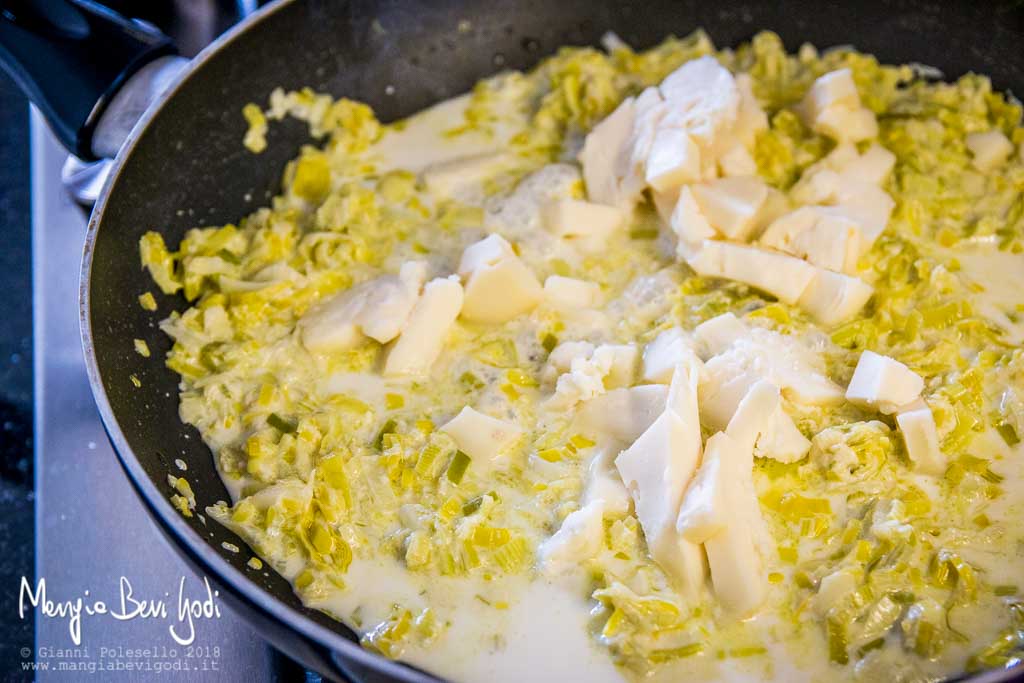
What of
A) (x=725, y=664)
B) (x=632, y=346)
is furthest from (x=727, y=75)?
(x=725, y=664)

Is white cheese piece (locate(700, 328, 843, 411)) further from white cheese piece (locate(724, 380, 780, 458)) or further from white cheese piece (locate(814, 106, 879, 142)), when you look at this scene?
white cheese piece (locate(814, 106, 879, 142))

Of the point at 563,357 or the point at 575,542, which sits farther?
the point at 563,357

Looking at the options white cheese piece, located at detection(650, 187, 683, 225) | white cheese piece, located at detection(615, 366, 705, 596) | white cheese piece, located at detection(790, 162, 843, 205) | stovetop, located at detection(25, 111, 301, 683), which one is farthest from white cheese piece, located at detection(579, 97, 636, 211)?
stovetop, located at detection(25, 111, 301, 683)

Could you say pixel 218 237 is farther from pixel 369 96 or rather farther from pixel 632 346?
pixel 632 346

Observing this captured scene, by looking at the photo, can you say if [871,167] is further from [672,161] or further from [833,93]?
[672,161]

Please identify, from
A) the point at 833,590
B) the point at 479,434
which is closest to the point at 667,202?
the point at 479,434
